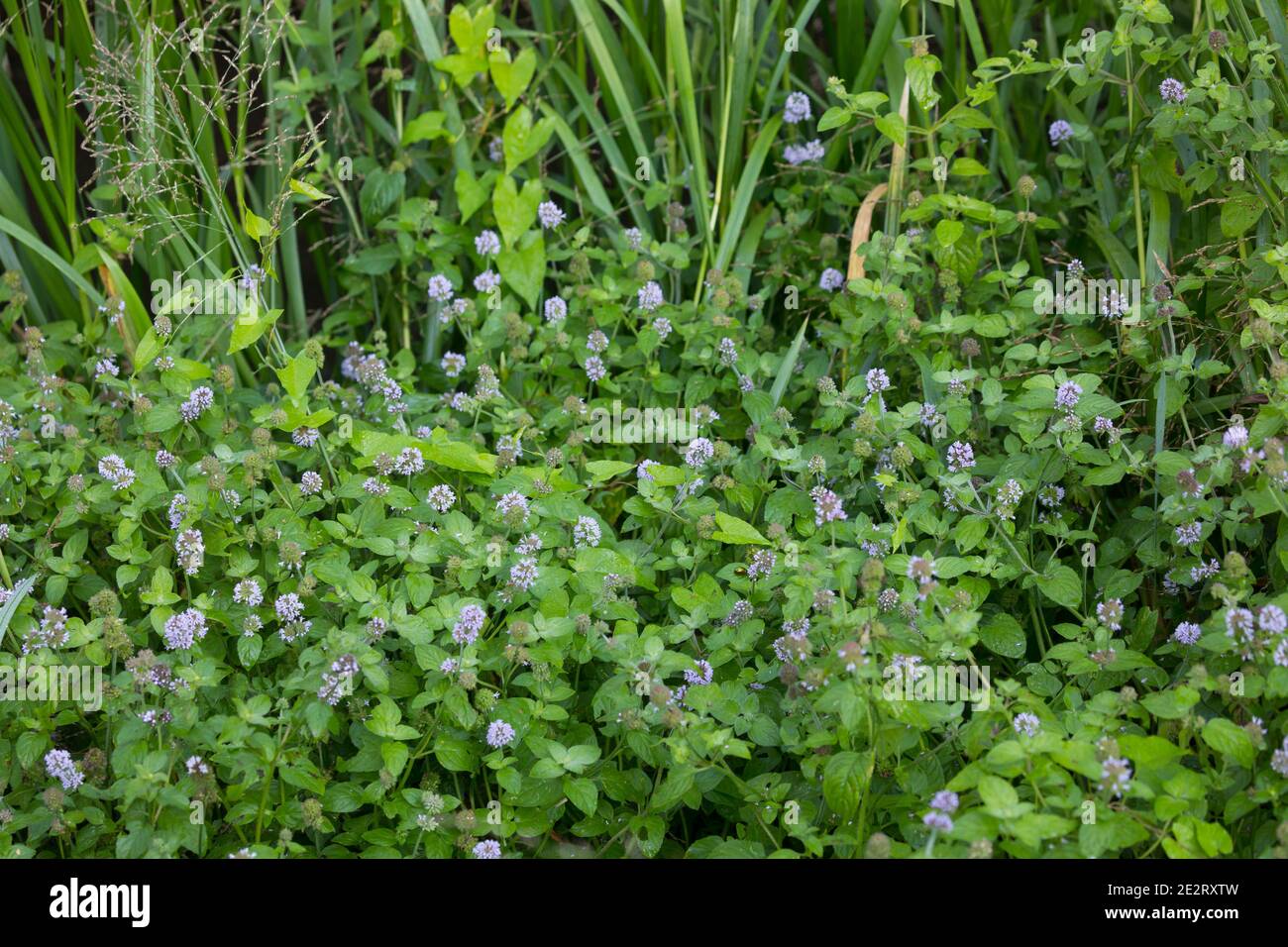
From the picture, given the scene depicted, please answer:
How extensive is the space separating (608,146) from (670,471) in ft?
3.82

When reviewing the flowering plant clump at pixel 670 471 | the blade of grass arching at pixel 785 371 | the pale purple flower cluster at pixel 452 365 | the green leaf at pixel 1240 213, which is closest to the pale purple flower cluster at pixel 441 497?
the flowering plant clump at pixel 670 471

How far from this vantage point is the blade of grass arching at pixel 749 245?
9.88 ft

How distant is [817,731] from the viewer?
6.51 ft

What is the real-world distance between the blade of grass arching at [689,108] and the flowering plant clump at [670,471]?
0.07 feet

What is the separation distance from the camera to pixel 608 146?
Result: 3.16 m

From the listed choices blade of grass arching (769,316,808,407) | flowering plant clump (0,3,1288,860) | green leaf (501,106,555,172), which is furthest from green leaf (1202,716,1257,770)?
green leaf (501,106,555,172)

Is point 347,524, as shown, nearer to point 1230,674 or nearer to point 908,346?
point 908,346

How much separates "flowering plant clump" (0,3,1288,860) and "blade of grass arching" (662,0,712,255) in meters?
0.02

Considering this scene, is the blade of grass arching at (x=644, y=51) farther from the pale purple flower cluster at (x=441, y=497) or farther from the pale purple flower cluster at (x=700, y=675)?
the pale purple flower cluster at (x=700, y=675)

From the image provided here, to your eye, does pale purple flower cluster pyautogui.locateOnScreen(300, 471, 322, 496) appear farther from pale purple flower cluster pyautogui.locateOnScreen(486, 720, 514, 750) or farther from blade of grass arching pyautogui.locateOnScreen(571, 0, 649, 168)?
blade of grass arching pyautogui.locateOnScreen(571, 0, 649, 168)

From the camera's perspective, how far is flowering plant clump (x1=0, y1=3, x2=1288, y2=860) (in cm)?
192

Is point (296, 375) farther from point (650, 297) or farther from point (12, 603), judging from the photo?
point (650, 297)

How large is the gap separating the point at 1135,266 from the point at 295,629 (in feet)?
6.32
